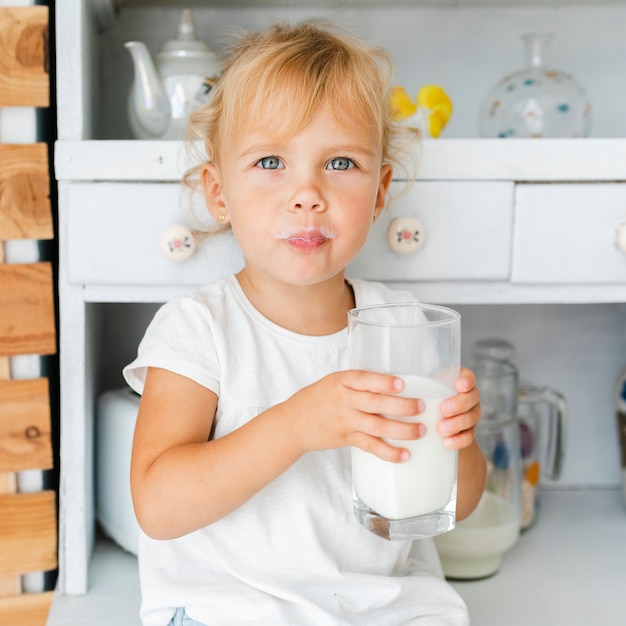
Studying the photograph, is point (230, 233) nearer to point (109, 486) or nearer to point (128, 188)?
point (128, 188)

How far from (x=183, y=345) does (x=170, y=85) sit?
420 millimetres

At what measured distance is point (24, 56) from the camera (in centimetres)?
100

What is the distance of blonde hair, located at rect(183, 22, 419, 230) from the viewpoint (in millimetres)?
874

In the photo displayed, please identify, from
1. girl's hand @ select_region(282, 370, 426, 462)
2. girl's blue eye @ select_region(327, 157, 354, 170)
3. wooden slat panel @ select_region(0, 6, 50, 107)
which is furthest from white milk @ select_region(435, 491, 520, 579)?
wooden slat panel @ select_region(0, 6, 50, 107)

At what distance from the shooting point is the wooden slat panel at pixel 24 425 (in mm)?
1063

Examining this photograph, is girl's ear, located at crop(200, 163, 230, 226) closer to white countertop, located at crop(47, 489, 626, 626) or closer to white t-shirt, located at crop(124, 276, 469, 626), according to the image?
white t-shirt, located at crop(124, 276, 469, 626)

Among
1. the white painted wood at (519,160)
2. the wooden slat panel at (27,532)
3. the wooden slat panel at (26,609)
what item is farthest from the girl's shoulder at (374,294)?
the wooden slat panel at (26,609)

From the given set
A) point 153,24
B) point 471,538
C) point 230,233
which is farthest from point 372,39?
point 471,538

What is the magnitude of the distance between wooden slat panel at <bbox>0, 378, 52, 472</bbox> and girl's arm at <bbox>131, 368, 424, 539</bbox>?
0.23m

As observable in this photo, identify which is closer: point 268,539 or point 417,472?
point 417,472

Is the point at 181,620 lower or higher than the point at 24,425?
lower

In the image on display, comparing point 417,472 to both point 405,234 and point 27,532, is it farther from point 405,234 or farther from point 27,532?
point 27,532

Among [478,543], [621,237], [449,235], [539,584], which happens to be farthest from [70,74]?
[539,584]

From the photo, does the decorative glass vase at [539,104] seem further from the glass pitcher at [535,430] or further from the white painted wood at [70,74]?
the white painted wood at [70,74]
